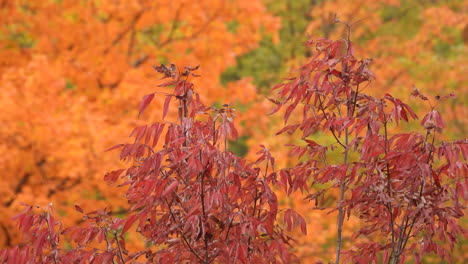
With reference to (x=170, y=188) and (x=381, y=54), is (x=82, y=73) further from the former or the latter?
(x=381, y=54)

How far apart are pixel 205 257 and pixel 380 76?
1000cm

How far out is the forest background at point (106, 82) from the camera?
6.56 metres

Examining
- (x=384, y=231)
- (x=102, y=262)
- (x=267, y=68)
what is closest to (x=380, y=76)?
(x=267, y=68)

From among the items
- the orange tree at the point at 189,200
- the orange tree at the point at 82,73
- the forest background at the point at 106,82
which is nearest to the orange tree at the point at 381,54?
the forest background at the point at 106,82

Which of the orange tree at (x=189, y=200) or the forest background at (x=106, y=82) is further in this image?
the forest background at (x=106, y=82)

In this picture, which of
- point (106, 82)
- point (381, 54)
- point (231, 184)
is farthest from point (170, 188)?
point (381, 54)

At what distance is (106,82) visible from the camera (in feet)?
28.7

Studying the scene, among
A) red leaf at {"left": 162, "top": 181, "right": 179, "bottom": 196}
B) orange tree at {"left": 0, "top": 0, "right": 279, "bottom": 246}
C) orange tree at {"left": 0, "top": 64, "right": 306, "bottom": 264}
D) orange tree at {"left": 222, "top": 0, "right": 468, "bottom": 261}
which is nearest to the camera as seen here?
red leaf at {"left": 162, "top": 181, "right": 179, "bottom": 196}

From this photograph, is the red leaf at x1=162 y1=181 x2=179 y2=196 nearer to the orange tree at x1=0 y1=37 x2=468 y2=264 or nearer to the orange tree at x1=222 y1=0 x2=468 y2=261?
the orange tree at x1=0 y1=37 x2=468 y2=264

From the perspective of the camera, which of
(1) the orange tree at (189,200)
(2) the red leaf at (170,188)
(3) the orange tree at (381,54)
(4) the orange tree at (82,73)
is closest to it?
(2) the red leaf at (170,188)

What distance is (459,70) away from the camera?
963cm

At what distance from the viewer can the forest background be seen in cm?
656

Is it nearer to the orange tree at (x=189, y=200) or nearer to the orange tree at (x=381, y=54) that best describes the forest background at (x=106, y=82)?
the orange tree at (x=381, y=54)

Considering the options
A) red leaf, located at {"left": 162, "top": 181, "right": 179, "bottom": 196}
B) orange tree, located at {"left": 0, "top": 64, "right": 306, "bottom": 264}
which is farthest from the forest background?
red leaf, located at {"left": 162, "top": 181, "right": 179, "bottom": 196}
